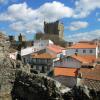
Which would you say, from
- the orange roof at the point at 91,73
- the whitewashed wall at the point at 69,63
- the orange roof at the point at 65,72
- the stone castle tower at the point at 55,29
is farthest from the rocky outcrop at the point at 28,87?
the stone castle tower at the point at 55,29

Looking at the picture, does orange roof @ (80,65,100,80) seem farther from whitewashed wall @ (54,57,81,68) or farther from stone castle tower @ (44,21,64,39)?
stone castle tower @ (44,21,64,39)

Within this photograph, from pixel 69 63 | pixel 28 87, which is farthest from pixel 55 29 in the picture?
pixel 28 87

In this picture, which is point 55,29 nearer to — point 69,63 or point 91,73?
point 69,63

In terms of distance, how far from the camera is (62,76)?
23453mm

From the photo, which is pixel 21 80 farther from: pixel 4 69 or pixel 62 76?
pixel 62 76

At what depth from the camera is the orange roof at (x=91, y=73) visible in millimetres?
21769

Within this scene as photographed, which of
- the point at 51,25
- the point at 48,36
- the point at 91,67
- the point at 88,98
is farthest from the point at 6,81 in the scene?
the point at 51,25

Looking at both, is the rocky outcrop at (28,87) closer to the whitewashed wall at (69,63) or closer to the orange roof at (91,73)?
the orange roof at (91,73)

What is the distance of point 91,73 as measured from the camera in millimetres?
22547

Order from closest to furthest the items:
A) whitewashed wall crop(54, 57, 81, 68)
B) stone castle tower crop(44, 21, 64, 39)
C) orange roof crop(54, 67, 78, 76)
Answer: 1. orange roof crop(54, 67, 78, 76)
2. whitewashed wall crop(54, 57, 81, 68)
3. stone castle tower crop(44, 21, 64, 39)

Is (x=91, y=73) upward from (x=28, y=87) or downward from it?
downward

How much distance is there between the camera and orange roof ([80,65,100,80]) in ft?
71.4

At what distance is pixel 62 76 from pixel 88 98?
8.75 m

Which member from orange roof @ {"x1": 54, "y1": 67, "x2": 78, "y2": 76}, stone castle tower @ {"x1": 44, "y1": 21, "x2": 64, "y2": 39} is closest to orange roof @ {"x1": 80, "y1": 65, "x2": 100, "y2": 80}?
orange roof @ {"x1": 54, "y1": 67, "x2": 78, "y2": 76}
